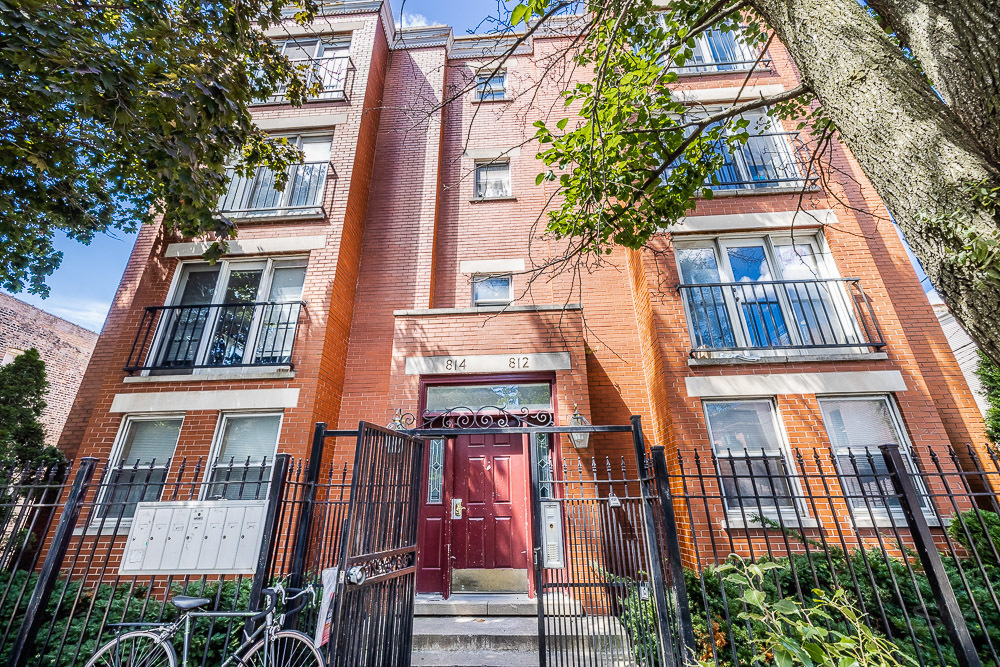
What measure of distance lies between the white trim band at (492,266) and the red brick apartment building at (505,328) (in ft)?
0.16

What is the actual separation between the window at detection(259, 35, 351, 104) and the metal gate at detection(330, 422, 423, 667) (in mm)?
9322

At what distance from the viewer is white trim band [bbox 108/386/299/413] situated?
23.1 ft

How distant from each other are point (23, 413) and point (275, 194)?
579cm

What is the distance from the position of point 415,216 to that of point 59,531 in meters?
7.47

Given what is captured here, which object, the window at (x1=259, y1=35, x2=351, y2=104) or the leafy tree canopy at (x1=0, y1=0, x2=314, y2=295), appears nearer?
the leafy tree canopy at (x1=0, y1=0, x2=314, y2=295)

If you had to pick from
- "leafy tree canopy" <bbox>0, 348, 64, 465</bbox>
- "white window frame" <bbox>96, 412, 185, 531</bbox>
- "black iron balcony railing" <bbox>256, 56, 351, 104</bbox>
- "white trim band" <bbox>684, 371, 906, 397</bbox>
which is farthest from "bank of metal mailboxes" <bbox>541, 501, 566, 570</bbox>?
"black iron balcony railing" <bbox>256, 56, 351, 104</bbox>

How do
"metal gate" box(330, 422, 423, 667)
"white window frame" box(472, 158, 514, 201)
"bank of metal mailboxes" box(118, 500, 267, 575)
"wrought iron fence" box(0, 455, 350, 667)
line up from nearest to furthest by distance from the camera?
"metal gate" box(330, 422, 423, 667), "wrought iron fence" box(0, 455, 350, 667), "bank of metal mailboxes" box(118, 500, 267, 575), "white window frame" box(472, 158, 514, 201)

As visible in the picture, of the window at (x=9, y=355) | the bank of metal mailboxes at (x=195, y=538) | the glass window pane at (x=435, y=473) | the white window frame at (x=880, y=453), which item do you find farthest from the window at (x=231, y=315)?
the window at (x=9, y=355)

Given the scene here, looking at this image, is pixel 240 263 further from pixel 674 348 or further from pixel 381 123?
pixel 674 348

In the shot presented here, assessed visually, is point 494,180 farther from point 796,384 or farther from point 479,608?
point 479,608

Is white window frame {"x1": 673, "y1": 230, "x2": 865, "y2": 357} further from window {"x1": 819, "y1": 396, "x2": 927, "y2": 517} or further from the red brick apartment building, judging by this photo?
window {"x1": 819, "y1": 396, "x2": 927, "y2": 517}

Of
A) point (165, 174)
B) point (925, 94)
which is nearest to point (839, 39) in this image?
point (925, 94)

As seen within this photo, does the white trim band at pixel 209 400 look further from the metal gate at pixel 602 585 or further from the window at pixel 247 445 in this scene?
the metal gate at pixel 602 585

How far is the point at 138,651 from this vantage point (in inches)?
171
